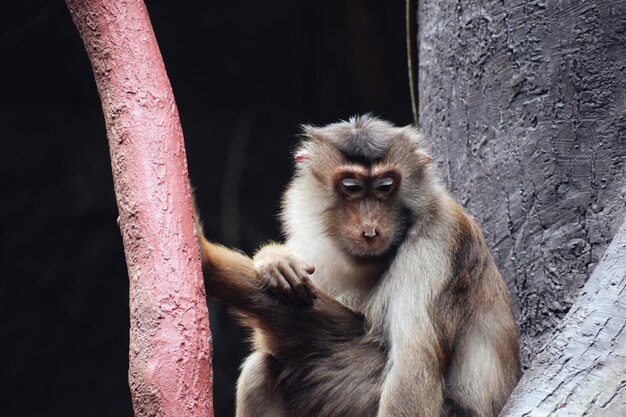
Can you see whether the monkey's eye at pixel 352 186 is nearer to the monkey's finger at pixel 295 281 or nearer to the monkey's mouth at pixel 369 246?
the monkey's mouth at pixel 369 246

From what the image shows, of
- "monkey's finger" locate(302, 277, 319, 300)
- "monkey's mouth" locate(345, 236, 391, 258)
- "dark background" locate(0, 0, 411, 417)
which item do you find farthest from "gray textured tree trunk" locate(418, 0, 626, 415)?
"dark background" locate(0, 0, 411, 417)

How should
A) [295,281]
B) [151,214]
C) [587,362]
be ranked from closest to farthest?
[151,214] → [587,362] → [295,281]

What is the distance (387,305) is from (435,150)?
180 cm

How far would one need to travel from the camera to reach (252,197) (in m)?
10.1

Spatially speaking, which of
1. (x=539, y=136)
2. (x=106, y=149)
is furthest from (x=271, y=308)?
(x=106, y=149)

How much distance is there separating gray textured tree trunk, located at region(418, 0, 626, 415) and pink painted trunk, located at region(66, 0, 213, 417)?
2.01 metres

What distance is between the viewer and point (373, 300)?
175 inches

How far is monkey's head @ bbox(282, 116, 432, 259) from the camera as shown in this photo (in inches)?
177

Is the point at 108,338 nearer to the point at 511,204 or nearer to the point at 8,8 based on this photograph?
the point at 8,8

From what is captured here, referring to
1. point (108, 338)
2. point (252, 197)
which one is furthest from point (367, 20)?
point (108, 338)

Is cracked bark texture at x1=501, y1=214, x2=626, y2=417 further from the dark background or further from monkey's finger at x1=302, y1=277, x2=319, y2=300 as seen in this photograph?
the dark background

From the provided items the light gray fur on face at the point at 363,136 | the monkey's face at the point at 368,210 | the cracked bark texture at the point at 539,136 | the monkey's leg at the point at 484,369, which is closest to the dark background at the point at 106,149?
the cracked bark texture at the point at 539,136

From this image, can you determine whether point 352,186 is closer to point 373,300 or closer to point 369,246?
point 369,246

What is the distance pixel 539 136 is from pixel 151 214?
8.61 ft
